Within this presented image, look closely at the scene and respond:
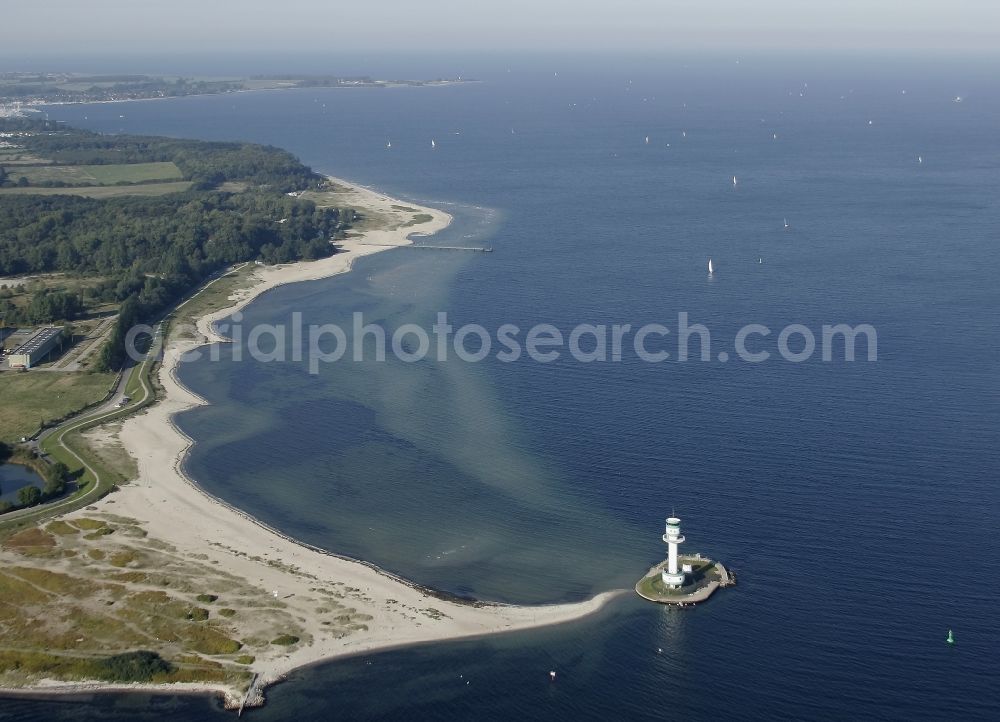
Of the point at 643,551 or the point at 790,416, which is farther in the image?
the point at 790,416

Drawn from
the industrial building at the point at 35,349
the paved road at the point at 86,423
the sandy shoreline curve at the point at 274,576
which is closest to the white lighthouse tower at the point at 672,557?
the sandy shoreline curve at the point at 274,576

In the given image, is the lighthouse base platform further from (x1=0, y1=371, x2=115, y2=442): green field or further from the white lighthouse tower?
(x1=0, y1=371, x2=115, y2=442): green field

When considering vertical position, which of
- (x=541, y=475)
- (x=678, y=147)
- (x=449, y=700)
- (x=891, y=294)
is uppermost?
(x=678, y=147)

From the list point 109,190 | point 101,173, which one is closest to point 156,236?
point 109,190

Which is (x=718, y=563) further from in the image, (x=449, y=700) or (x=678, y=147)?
(x=678, y=147)

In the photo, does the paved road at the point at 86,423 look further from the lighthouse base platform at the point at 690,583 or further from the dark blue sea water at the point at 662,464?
the lighthouse base platform at the point at 690,583

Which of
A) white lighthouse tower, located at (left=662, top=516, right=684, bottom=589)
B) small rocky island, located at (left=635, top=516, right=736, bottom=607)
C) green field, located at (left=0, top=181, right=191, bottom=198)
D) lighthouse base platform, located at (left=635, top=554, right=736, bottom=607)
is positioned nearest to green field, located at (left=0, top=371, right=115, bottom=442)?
lighthouse base platform, located at (left=635, top=554, right=736, bottom=607)

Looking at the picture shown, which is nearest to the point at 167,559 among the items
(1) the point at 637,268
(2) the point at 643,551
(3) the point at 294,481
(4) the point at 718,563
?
(3) the point at 294,481

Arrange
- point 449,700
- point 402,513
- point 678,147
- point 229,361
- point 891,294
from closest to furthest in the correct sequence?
1. point 449,700
2. point 402,513
3. point 229,361
4. point 891,294
5. point 678,147
